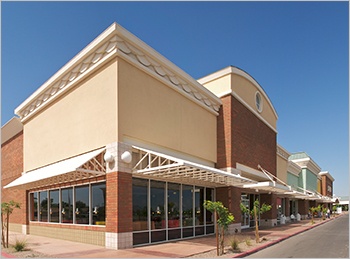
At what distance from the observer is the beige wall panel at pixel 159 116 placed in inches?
585

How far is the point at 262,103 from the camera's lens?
28.1m

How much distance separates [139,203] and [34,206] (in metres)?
9.45

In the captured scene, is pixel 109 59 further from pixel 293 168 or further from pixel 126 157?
pixel 293 168

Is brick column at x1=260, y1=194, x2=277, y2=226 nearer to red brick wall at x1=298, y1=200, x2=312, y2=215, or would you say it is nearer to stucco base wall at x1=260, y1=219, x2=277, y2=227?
stucco base wall at x1=260, y1=219, x2=277, y2=227

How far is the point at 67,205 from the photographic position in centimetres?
1753

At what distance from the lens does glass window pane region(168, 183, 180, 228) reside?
1723 cm

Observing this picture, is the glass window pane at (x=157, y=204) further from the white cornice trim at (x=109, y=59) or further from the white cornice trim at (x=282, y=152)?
the white cornice trim at (x=282, y=152)

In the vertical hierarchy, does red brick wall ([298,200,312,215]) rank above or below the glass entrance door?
below

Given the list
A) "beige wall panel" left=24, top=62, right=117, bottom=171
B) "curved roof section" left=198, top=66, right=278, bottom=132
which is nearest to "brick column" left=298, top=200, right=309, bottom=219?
"curved roof section" left=198, top=66, right=278, bottom=132

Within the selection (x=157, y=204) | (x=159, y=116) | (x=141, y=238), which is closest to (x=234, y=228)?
(x=157, y=204)

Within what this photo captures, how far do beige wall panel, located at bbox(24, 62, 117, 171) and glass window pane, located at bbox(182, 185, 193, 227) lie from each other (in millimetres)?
5953

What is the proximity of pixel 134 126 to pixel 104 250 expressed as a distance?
17.8 feet

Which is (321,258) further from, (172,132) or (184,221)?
(172,132)

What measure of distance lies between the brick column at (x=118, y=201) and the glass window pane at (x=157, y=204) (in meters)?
2.06
